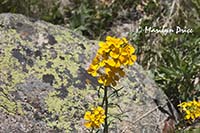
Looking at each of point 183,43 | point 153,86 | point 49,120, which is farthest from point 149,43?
point 49,120

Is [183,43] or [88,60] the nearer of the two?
[88,60]

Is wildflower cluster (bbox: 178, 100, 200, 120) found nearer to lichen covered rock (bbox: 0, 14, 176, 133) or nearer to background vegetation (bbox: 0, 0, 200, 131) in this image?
lichen covered rock (bbox: 0, 14, 176, 133)

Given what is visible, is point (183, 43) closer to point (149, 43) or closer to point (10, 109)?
point (149, 43)

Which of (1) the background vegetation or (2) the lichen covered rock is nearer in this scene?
(2) the lichen covered rock

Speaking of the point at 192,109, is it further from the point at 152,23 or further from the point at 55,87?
the point at 152,23

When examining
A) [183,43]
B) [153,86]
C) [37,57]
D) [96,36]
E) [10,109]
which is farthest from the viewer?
[96,36]

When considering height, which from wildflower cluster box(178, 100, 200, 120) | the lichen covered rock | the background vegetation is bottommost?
wildflower cluster box(178, 100, 200, 120)

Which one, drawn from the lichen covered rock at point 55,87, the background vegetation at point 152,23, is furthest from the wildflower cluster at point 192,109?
the background vegetation at point 152,23

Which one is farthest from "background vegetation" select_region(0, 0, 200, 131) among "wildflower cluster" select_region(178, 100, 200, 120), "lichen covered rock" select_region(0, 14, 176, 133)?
"wildflower cluster" select_region(178, 100, 200, 120)
